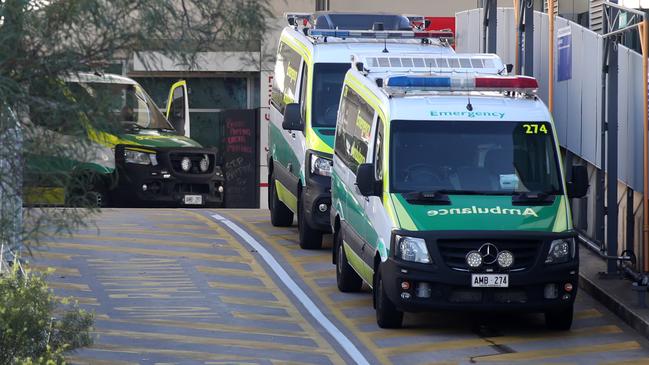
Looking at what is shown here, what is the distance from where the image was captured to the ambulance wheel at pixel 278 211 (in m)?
20.7

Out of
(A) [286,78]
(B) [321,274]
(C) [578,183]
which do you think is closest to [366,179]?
(C) [578,183]

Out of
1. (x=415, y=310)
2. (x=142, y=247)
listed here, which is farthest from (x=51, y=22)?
(x=142, y=247)

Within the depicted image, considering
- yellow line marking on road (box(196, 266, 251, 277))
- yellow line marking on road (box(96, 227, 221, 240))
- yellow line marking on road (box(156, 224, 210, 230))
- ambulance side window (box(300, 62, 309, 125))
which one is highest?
ambulance side window (box(300, 62, 309, 125))

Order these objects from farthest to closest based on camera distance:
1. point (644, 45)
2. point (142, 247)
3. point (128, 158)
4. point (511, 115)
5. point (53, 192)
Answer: point (128, 158) → point (142, 247) → point (644, 45) → point (511, 115) → point (53, 192)

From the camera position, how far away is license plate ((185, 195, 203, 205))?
81.1 feet

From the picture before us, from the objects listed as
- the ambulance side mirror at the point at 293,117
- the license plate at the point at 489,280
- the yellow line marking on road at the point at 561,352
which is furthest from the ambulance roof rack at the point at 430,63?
the yellow line marking on road at the point at 561,352

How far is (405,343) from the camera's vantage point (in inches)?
533

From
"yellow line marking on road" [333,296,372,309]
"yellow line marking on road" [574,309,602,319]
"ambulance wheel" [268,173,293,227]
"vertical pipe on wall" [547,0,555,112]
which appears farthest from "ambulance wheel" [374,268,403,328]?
"vertical pipe on wall" [547,0,555,112]

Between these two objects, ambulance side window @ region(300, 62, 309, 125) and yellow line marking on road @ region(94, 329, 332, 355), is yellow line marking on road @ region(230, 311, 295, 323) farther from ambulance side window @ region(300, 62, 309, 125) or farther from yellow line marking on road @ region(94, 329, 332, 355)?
ambulance side window @ region(300, 62, 309, 125)

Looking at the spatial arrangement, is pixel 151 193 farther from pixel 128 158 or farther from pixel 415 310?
pixel 415 310

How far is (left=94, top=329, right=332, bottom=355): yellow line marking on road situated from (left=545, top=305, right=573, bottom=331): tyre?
2.32 m

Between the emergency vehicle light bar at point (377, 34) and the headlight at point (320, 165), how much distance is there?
2009 millimetres

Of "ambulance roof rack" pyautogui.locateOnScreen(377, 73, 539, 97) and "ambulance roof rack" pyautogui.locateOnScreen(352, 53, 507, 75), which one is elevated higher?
"ambulance roof rack" pyautogui.locateOnScreen(352, 53, 507, 75)

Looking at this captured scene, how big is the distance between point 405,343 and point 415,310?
0.31 meters
